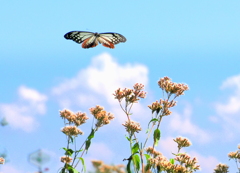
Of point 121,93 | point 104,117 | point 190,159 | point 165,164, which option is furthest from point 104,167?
point 104,117

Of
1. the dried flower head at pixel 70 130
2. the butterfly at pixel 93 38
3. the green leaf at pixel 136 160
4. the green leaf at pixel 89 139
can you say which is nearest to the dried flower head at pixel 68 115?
the dried flower head at pixel 70 130

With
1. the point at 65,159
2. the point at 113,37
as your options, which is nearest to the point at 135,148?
the point at 65,159

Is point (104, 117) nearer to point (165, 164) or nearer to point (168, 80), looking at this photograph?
point (168, 80)

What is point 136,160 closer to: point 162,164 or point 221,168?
point 162,164

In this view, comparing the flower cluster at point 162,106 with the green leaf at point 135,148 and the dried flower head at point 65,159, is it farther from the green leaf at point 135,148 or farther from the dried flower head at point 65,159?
the dried flower head at point 65,159

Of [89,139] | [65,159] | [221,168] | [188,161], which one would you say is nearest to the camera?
[188,161]

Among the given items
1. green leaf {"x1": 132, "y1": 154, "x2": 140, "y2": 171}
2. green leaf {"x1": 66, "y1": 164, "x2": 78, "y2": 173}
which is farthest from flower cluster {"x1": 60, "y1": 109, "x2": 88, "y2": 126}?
green leaf {"x1": 132, "y1": 154, "x2": 140, "y2": 171}

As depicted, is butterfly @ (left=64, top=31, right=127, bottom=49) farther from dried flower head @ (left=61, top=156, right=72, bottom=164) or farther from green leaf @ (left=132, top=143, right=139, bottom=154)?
green leaf @ (left=132, top=143, right=139, bottom=154)

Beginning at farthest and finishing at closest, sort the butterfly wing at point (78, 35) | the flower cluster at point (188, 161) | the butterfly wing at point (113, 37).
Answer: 1. the butterfly wing at point (113, 37)
2. the butterfly wing at point (78, 35)
3. the flower cluster at point (188, 161)
